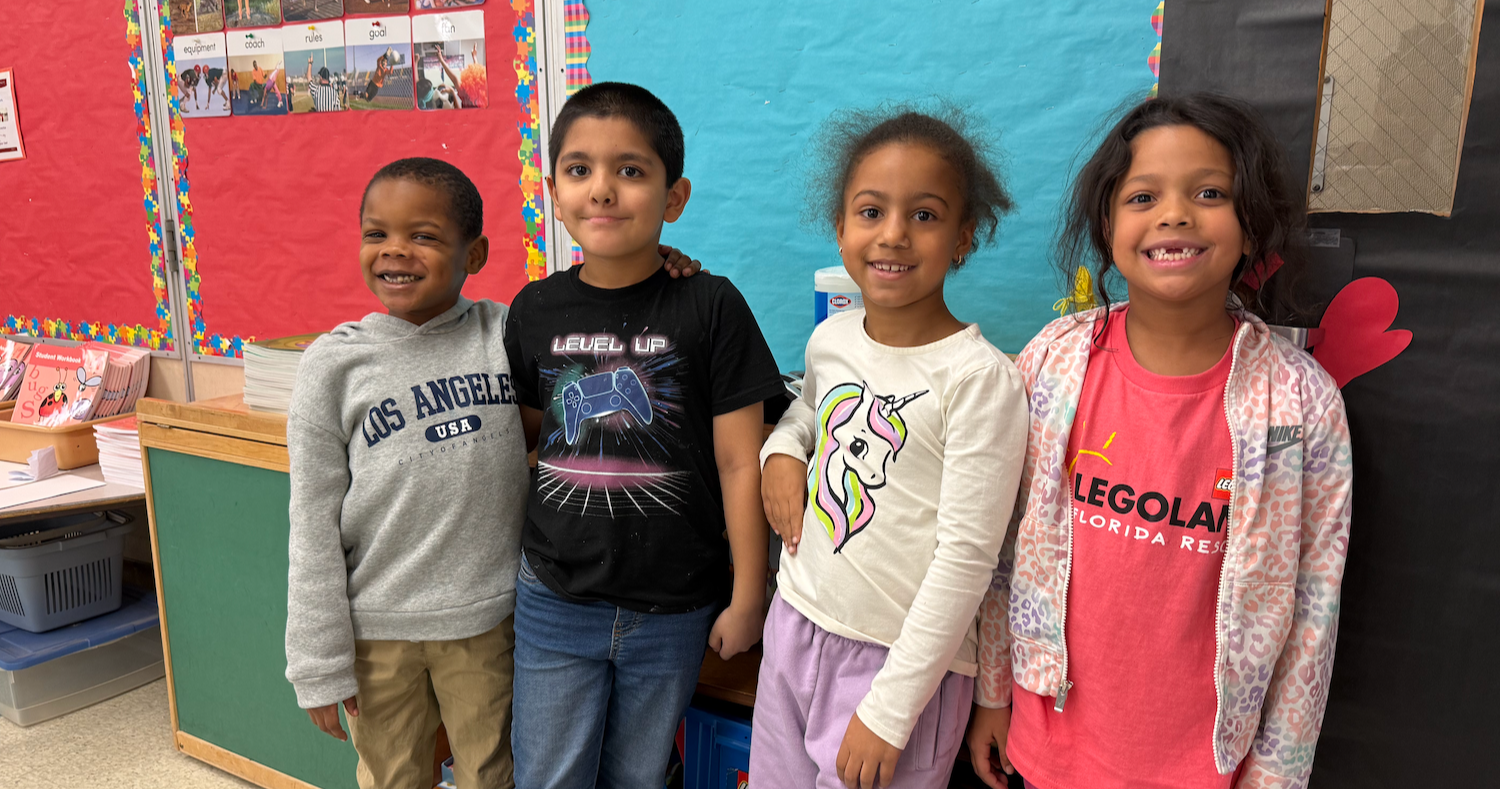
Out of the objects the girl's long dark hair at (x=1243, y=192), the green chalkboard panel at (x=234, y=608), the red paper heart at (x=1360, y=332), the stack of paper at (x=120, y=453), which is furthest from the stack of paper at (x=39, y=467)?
the red paper heart at (x=1360, y=332)

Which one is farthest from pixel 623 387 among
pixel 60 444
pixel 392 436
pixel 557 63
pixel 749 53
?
pixel 60 444

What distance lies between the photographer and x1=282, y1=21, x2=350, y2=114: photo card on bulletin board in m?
1.98

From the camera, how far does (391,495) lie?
3.94ft

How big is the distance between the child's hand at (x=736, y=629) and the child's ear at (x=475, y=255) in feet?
2.10

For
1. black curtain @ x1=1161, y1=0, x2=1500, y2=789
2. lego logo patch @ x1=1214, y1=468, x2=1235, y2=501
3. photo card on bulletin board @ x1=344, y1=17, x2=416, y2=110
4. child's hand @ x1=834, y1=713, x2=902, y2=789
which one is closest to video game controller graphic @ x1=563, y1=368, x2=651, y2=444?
child's hand @ x1=834, y1=713, x2=902, y2=789

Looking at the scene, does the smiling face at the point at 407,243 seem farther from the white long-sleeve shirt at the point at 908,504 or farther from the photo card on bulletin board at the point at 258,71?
the photo card on bulletin board at the point at 258,71

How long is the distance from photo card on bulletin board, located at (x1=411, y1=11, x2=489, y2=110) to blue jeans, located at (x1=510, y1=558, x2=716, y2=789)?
46.5 inches

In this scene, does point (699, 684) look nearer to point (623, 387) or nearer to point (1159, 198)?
point (623, 387)

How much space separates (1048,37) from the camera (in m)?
1.40

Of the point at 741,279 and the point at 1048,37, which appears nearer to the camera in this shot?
the point at 1048,37

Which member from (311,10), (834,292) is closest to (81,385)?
(311,10)

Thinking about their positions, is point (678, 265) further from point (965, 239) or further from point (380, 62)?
point (380, 62)

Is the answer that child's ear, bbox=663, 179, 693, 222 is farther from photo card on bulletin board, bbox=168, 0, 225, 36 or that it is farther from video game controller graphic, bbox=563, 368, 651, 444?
photo card on bulletin board, bbox=168, 0, 225, 36

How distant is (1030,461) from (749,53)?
102cm
